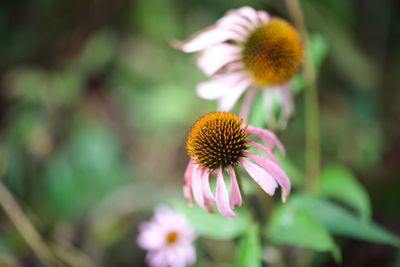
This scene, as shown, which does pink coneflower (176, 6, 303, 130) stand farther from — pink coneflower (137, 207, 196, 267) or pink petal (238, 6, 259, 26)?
pink coneflower (137, 207, 196, 267)

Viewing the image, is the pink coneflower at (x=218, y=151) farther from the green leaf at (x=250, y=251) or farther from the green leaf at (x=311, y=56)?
the green leaf at (x=311, y=56)

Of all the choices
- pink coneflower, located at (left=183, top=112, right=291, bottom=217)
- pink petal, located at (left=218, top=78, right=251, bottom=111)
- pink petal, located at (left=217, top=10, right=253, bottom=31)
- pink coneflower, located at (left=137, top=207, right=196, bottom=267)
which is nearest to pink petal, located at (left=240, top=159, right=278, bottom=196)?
pink coneflower, located at (left=183, top=112, right=291, bottom=217)

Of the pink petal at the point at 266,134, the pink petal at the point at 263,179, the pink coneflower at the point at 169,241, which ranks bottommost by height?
the pink coneflower at the point at 169,241

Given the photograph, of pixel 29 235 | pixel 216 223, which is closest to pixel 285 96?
pixel 216 223

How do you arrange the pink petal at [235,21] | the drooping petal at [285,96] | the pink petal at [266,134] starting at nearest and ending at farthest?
the pink petal at [266,134] < the pink petal at [235,21] < the drooping petal at [285,96]

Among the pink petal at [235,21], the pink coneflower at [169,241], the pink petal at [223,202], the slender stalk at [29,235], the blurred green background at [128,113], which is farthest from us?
the blurred green background at [128,113]

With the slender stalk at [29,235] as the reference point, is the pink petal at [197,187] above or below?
above

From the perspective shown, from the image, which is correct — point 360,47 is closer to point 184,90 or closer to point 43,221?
point 184,90

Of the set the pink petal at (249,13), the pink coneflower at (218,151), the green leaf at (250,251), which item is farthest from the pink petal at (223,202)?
the pink petal at (249,13)
